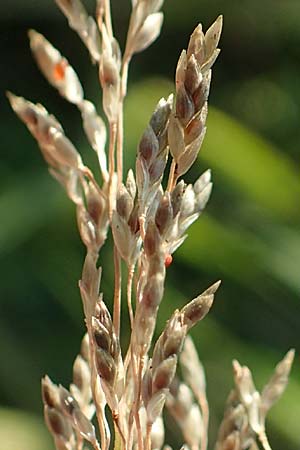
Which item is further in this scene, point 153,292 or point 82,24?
point 82,24

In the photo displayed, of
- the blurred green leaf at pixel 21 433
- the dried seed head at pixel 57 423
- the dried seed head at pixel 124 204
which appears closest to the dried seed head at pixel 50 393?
the dried seed head at pixel 57 423

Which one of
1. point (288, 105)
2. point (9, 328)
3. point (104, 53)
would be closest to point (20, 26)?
point (288, 105)

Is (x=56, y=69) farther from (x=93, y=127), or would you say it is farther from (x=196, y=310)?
(x=196, y=310)

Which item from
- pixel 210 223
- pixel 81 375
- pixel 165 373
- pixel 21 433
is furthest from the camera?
pixel 210 223

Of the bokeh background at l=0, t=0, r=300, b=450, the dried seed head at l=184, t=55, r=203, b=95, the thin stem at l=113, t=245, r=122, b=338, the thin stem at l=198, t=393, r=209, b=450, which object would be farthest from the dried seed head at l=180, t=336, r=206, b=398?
the bokeh background at l=0, t=0, r=300, b=450

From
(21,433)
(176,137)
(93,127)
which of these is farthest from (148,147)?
(21,433)

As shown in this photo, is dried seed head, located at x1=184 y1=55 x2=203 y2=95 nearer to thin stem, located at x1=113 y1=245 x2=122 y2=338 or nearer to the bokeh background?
thin stem, located at x1=113 y1=245 x2=122 y2=338

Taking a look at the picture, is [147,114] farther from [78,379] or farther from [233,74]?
[78,379]
